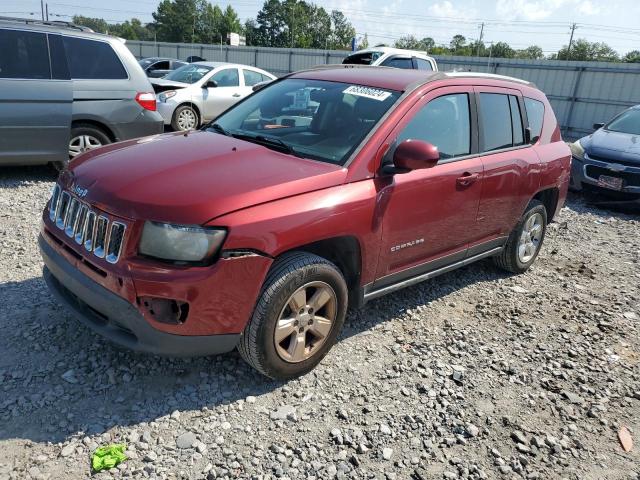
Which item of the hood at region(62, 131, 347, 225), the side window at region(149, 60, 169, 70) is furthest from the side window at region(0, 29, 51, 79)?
the side window at region(149, 60, 169, 70)

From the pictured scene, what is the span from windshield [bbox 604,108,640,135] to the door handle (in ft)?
21.1

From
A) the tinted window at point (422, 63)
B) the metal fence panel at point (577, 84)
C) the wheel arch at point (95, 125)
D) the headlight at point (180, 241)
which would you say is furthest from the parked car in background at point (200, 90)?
the metal fence panel at point (577, 84)

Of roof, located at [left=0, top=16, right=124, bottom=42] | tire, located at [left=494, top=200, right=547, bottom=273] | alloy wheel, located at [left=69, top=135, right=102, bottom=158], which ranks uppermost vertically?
roof, located at [left=0, top=16, right=124, bottom=42]

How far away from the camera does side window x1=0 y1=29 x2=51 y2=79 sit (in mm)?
6152

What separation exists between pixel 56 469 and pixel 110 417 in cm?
39

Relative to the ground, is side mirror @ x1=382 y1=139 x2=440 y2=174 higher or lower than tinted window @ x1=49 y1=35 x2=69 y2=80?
Answer: lower

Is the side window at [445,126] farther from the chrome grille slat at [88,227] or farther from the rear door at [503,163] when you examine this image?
the chrome grille slat at [88,227]

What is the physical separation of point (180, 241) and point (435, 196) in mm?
1863

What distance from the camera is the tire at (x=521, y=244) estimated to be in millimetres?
4980

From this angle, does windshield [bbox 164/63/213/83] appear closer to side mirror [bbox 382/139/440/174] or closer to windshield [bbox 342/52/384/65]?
windshield [bbox 342/52/384/65]

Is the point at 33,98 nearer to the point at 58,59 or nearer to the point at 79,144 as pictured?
the point at 58,59

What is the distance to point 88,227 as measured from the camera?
293cm

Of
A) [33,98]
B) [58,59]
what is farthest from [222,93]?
[33,98]

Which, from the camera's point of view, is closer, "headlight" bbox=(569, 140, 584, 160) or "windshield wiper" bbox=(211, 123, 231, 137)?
"windshield wiper" bbox=(211, 123, 231, 137)
